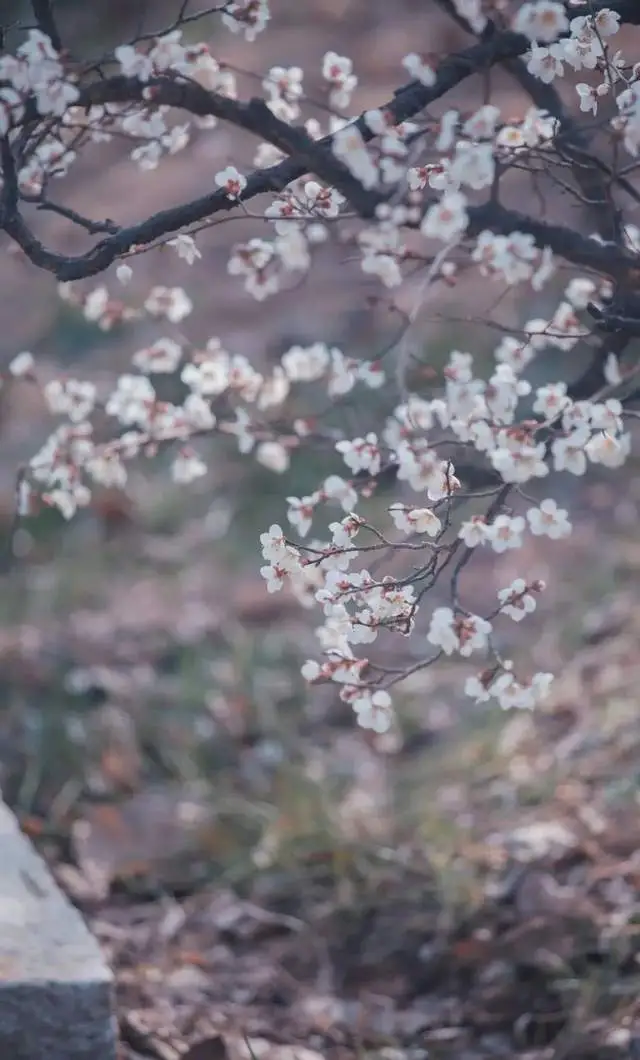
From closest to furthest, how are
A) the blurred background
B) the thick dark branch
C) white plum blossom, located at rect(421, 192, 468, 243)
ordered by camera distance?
white plum blossom, located at rect(421, 192, 468, 243) < the thick dark branch < the blurred background

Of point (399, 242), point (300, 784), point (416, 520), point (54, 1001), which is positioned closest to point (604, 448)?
point (416, 520)

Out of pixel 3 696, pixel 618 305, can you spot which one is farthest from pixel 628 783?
pixel 3 696

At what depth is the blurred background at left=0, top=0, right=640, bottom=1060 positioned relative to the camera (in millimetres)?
1677

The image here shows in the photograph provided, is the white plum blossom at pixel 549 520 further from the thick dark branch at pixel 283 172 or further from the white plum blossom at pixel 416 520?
the thick dark branch at pixel 283 172

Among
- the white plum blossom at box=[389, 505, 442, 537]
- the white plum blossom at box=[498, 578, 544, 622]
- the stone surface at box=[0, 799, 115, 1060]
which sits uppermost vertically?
the white plum blossom at box=[389, 505, 442, 537]

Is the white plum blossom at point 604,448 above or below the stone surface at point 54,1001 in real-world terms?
above

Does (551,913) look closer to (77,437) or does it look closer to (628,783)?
(628,783)

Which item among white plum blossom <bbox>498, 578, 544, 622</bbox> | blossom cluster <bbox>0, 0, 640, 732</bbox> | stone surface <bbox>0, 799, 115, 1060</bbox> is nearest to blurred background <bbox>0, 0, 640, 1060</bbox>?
blossom cluster <bbox>0, 0, 640, 732</bbox>

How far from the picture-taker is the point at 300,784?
7.18ft

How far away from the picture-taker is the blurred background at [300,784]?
1677 mm

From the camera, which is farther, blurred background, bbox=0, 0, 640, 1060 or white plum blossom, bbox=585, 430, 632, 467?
blurred background, bbox=0, 0, 640, 1060

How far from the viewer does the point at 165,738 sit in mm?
2469

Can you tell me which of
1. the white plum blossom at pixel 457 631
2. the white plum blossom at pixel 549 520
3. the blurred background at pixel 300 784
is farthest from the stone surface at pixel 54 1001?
the white plum blossom at pixel 549 520

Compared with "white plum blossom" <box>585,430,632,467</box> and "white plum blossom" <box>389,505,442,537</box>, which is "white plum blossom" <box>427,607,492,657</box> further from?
"white plum blossom" <box>585,430,632,467</box>
